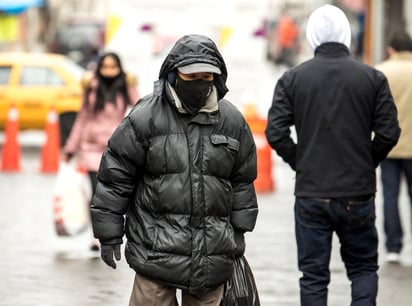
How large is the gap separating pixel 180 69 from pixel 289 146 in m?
1.82

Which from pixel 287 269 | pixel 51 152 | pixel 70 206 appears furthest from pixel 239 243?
pixel 51 152

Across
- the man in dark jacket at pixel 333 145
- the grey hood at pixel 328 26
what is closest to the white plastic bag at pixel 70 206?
the man in dark jacket at pixel 333 145

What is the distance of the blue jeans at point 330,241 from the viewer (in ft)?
24.4

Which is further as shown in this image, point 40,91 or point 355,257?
point 40,91

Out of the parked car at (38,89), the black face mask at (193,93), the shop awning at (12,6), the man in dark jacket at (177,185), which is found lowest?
the shop awning at (12,6)

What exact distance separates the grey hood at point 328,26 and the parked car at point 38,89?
48.3 feet

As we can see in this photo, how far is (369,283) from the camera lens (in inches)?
297

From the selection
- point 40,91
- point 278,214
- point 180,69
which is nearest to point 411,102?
point 278,214

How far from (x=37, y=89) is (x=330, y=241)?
15.7 m

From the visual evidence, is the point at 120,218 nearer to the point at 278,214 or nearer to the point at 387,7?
the point at 278,214

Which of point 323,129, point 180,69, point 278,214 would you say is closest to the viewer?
point 180,69

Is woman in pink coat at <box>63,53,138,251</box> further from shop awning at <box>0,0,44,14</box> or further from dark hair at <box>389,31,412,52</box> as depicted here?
shop awning at <box>0,0,44,14</box>

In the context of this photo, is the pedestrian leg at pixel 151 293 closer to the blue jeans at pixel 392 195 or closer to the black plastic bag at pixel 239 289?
the black plastic bag at pixel 239 289

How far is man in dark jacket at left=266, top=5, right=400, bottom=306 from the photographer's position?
24.4 feet
